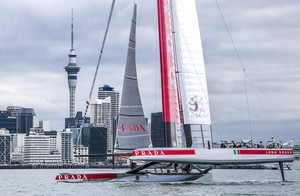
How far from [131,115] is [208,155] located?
1003 cm

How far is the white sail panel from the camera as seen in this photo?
43.2m

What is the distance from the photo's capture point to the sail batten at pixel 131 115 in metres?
48.5

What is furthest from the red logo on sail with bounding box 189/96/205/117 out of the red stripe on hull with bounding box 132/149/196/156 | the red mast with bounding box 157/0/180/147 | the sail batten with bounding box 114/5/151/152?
the sail batten with bounding box 114/5/151/152

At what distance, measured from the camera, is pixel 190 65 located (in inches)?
1726

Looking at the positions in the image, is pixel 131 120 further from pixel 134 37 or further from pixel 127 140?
pixel 134 37

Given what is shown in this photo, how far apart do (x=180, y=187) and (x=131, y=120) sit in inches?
431

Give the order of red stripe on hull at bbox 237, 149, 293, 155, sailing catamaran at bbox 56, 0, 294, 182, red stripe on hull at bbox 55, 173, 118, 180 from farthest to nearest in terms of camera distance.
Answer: red stripe on hull at bbox 55, 173, 118, 180
red stripe on hull at bbox 237, 149, 293, 155
sailing catamaran at bbox 56, 0, 294, 182

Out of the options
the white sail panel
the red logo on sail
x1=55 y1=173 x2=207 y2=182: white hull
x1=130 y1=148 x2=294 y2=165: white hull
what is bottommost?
x1=55 y1=173 x2=207 y2=182: white hull

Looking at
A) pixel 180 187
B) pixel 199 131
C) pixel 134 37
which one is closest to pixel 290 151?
pixel 199 131

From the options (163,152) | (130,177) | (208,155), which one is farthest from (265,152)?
(130,177)

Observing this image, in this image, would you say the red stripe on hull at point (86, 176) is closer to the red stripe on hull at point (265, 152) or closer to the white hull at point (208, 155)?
the white hull at point (208, 155)

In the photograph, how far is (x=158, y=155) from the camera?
40281mm

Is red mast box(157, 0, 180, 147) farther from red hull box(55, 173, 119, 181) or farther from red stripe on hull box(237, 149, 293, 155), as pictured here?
red hull box(55, 173, 119, 181)

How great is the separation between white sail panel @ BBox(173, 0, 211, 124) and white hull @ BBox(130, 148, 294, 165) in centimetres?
281
